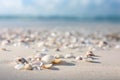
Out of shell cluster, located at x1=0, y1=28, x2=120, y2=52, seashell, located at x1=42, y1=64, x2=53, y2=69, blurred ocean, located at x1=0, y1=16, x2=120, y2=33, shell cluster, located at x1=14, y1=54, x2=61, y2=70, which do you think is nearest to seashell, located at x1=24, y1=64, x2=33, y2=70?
shell cluster, located at x1=14, y1=54, x2=61, y2=70

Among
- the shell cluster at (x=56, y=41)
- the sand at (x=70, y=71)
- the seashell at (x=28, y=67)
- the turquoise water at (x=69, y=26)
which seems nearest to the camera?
the sand at (x=70, y=71)

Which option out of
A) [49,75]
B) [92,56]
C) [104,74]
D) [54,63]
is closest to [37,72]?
[49,75]

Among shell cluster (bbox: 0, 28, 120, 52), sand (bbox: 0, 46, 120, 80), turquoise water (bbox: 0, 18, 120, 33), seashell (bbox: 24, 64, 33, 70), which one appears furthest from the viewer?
turquoise water (bbox: 0, 18, 120, 33)

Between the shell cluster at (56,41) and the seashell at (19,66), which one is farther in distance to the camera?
the shell cluster at (56,41)

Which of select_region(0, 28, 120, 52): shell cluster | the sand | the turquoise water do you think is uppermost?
the turquoise water

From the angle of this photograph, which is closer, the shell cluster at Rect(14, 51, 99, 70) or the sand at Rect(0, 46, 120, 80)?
the sand at Rect(0, 46, 120, 80)

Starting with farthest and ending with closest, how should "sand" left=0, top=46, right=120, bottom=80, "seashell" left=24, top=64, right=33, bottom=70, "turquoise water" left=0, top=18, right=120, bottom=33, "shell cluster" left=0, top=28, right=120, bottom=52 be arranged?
"turquoise water" left=0, top=18, right=120, bottom=33 < "shell cluster" left=0, top=28, right=120, bottom=52 < "seashell" left=24, top=64, right=33, bottom=70 < "sand" left=0, top=46, right=120, bottom=80

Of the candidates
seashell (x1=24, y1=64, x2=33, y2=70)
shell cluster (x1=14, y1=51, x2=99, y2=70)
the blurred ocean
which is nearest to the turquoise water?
the blurred ocean

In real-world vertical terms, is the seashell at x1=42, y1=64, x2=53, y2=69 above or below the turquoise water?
below

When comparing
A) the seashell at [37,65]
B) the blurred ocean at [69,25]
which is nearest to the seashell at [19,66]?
the seashell at [37,65]

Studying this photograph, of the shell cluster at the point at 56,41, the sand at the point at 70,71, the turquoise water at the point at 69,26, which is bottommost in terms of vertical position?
the sand at the point at 70,71

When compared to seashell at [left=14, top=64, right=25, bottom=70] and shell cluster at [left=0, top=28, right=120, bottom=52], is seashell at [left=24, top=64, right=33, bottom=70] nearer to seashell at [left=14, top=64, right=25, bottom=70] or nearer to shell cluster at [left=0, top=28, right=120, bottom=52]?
seashell at [left=14, top=64, right=25, bottom=70]

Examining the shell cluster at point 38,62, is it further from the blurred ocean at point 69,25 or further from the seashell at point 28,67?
the blurred ocean at point 69,25

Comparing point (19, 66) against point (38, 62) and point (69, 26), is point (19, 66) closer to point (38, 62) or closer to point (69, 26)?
point (38, 62)
